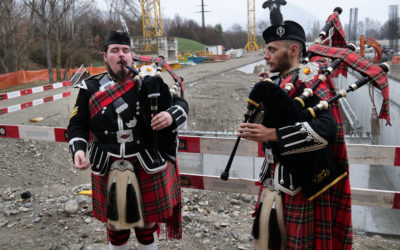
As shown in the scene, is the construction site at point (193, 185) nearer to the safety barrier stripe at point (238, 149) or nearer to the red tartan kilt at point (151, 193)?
the safety barrier stripe at point (238, 149)

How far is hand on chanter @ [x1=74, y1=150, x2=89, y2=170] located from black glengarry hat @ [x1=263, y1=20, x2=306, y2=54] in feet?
4.69

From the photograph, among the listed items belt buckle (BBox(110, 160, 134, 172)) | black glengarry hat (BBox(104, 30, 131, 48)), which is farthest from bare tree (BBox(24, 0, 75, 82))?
belt buckle (BBox(110, 160, 134, 172))

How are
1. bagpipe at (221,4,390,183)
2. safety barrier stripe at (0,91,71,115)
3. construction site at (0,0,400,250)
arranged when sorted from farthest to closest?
→ safety barrier stripe at (0,91,71,115) → construction site at (0,0,400,250) → bagpipe at (221,4,390,183)

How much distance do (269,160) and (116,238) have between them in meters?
1.31

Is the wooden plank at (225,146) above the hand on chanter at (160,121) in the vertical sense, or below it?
below

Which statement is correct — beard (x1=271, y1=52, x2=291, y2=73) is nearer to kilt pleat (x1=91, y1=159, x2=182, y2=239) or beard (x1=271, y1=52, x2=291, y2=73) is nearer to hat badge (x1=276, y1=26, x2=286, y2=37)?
hat badge (x1=276, y1=26, x2=286, y2=37)

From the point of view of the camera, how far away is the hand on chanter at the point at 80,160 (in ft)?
7.07

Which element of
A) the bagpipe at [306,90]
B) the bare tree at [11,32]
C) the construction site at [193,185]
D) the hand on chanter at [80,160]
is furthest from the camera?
the bare tree at [11,32]

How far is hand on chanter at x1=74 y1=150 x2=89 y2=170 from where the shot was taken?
84.9 inches

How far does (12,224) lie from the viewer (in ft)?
11.9

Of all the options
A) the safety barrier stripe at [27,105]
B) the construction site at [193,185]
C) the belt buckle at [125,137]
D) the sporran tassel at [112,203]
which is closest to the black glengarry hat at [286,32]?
the construction site at [193,185]

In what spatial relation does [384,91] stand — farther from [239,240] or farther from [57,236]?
[57,236]

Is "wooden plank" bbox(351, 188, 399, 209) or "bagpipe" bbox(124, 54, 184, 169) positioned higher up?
"bagpipe" bbox(124, 54, 184, 169)

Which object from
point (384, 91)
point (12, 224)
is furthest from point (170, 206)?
point (12, 224)
